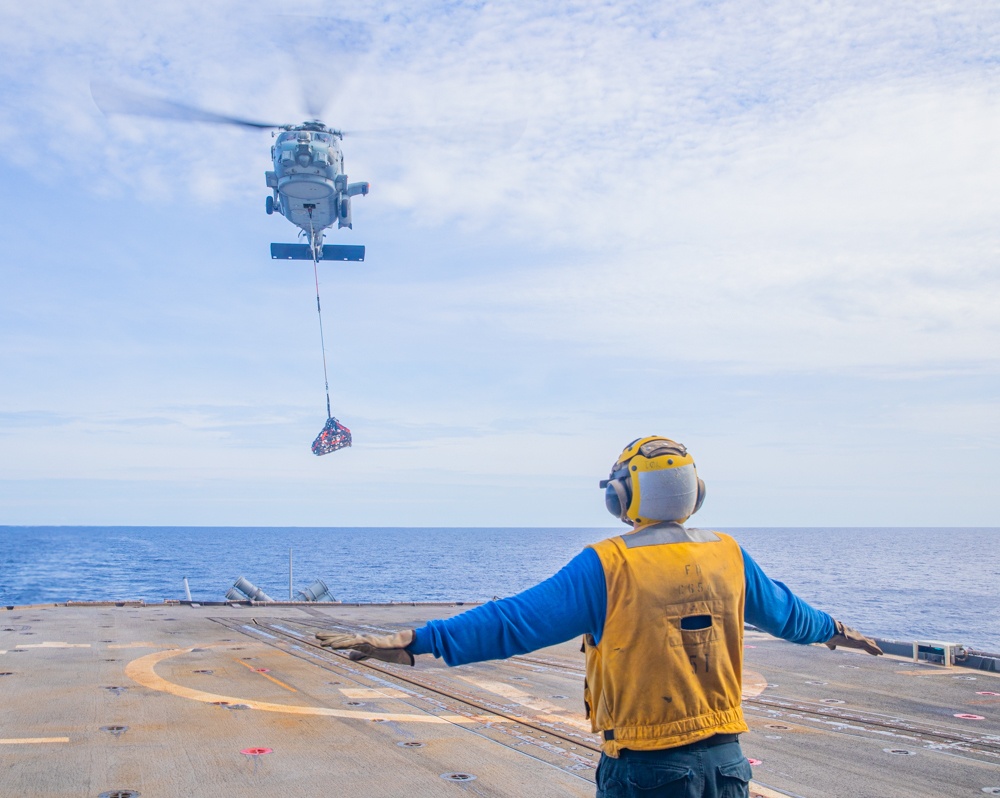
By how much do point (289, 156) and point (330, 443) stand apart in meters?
11.9

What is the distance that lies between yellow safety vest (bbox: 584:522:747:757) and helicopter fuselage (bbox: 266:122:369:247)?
2129cm

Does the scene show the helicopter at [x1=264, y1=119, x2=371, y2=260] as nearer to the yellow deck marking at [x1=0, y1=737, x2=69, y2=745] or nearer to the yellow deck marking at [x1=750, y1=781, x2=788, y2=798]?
the yellow deck marking at [x1=0, y1=737, x2=69, y2=745]

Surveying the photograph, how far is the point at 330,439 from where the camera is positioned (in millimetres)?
31453

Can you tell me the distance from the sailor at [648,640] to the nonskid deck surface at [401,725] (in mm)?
4464

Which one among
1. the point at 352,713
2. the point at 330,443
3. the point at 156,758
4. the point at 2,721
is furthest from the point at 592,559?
the point at 330,443

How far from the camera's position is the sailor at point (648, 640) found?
3611 millimetres

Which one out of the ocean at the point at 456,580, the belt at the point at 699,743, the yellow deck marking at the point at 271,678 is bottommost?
the ocean at the point at 456,580

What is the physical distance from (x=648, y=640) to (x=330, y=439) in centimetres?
2868

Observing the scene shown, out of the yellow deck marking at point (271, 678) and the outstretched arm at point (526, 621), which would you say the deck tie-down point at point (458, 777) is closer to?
the outstretched arm at point (526, 621)

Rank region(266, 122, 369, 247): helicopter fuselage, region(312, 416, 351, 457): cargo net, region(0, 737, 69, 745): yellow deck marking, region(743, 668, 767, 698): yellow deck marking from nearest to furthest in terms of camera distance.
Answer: region(0, 737, 69, 745): yellow deck marking, region(743, 668, 767, 698): yellow deck marking, region(266, 122, 369, 247): helicopter fuselage, region(312, 416, 351, 457): cargo net

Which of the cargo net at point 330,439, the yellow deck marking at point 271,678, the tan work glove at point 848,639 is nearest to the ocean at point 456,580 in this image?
the cargo net at point 330,439

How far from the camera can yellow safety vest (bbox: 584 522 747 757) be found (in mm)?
3652

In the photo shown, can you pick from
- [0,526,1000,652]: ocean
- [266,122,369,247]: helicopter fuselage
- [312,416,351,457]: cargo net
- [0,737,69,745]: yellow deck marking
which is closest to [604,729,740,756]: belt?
[0,737,69,745]: yellow deck marking

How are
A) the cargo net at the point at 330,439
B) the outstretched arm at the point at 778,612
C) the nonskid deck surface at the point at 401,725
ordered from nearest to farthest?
the outstretched arm at the point at 778,612 → the nonskid deck surface at the point at 401,725 → the cargo net at the point at 330,439
